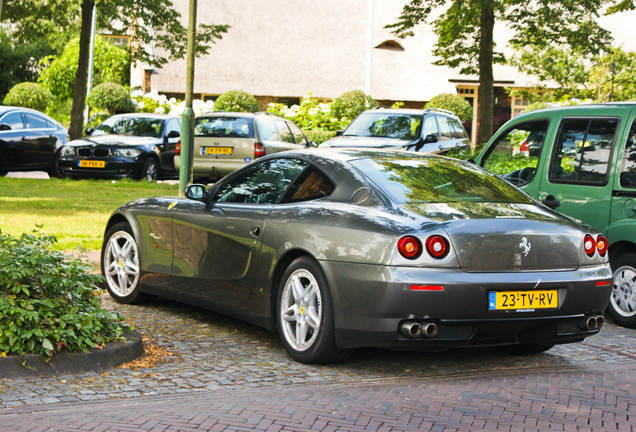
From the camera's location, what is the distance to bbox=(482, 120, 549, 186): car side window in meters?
8.10

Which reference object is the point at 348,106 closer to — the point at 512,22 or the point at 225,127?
the point at 512,22

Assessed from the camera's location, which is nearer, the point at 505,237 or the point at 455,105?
the point at 505,237

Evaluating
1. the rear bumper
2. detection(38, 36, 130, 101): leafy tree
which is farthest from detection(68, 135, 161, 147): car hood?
detection(38, 36, 130, 101): leafy tree

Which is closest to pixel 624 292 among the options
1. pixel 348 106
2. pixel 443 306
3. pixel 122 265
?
pixel 443 306

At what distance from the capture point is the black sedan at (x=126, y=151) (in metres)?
18.7

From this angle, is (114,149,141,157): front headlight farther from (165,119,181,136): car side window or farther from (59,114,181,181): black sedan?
(165,119,181,136): car side window

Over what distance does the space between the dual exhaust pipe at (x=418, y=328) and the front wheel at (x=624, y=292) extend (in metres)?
3.00

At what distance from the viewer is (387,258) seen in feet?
15.9

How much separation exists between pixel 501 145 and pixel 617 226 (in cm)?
186

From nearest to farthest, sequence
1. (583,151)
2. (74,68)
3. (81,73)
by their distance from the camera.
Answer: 1. (583,151)
2. (81,73)
3. (74,68)

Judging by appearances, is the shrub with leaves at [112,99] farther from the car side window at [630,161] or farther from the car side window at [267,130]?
the car side window at [630,161]

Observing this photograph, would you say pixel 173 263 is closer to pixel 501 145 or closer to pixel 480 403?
pixel 480 403

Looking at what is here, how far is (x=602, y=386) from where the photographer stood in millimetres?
5059

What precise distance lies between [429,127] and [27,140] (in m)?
9.39
